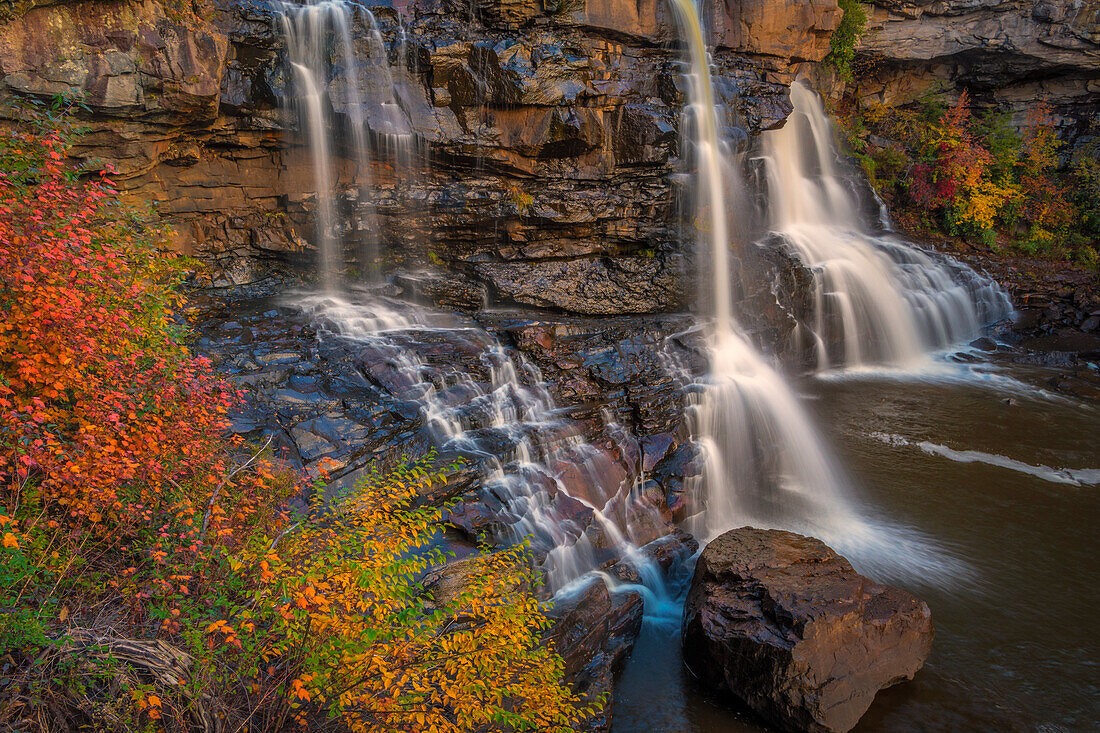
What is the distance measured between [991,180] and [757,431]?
58.6 feet

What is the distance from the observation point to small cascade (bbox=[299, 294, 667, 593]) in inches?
379

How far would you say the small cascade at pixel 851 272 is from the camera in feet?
59.6

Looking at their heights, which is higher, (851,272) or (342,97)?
(342,97)

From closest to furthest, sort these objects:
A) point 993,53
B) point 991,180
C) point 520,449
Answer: point 520,449, point 993,53, point 991,180

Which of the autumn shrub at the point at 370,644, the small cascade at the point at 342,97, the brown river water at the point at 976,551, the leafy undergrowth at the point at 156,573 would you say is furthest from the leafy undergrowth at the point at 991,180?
the autumn shrub at the point at 370,644

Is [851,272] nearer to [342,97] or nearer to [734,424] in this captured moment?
[734,424]

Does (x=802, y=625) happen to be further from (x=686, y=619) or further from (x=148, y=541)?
(x=148, y=541)

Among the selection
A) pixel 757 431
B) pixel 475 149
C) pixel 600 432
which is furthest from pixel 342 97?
pixel 757 431

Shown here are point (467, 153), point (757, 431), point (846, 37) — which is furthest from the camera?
point (846, 37)

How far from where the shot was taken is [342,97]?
13.7 m

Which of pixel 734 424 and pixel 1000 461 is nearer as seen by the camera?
pixel 1000 461

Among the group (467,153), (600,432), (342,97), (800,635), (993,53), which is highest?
(993,53)

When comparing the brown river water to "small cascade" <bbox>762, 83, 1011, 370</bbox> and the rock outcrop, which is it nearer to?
"small cascade" <bbox>762, 83, 1011, 370</bbox>

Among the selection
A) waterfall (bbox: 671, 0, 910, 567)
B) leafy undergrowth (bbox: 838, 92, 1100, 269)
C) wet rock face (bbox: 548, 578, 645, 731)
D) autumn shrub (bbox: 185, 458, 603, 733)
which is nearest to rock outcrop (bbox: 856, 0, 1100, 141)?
leafy undergrowth (bbox: 838, 92, 1100, 269)
